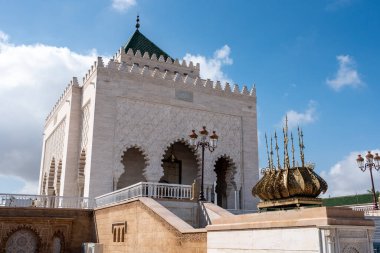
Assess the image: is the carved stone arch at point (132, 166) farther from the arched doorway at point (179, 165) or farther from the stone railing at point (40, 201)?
the stone railing at point (40, 201)

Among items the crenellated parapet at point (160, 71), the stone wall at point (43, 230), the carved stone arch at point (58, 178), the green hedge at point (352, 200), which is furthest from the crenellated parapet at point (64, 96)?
the green hedge at point (352, 200)

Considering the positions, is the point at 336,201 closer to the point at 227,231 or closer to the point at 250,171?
the point at 250,171

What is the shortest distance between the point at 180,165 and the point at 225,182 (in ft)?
7.26

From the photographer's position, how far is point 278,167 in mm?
5242

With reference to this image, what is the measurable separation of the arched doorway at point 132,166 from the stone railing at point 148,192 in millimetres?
3804

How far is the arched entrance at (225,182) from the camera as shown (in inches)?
696

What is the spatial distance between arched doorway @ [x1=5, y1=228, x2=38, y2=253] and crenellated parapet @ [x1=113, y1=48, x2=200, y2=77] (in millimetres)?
Answer: 8924

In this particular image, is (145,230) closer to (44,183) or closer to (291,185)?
Result: (291,185)

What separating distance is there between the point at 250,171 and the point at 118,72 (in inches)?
284

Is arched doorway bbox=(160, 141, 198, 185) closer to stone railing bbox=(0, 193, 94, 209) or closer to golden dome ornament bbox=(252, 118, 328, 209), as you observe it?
stone railing bbox=(0, 193, 94, 209)

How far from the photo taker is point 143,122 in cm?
1628

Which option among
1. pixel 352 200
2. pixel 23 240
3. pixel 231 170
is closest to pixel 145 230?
pixel 23 240

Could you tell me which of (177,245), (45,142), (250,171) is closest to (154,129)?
(250,171)

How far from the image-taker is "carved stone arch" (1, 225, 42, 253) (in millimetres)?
12727
